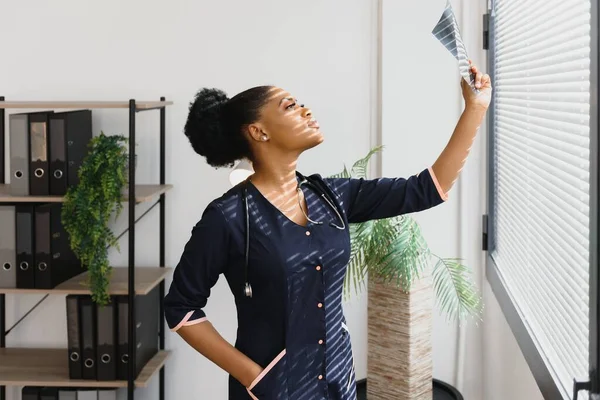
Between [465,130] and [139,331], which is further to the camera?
[139,331]

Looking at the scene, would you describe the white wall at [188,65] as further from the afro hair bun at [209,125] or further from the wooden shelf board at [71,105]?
the afro hair bun at [209,125]

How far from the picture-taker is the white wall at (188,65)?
342 centimetres

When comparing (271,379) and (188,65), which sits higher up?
(188,65)

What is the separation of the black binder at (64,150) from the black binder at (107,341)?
1.44 ft

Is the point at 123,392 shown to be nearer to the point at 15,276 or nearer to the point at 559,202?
the point at 15,276

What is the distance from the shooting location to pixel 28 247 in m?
3.18

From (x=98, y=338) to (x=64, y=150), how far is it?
2.22 ft

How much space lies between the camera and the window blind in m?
1.71

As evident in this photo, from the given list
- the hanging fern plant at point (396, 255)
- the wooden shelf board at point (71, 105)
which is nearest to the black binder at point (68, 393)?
the wooden shelf board at point (71, 105)

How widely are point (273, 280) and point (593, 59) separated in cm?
78

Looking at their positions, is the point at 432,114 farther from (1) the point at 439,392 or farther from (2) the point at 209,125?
(2) the point at 209,125

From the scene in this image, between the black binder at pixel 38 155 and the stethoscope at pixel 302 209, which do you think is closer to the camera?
the stethoscope at pixel 302 209

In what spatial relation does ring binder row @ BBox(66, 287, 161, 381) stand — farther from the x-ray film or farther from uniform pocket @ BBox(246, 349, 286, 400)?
the x-ray film

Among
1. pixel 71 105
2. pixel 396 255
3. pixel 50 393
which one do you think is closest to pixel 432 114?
pixel 396 255
